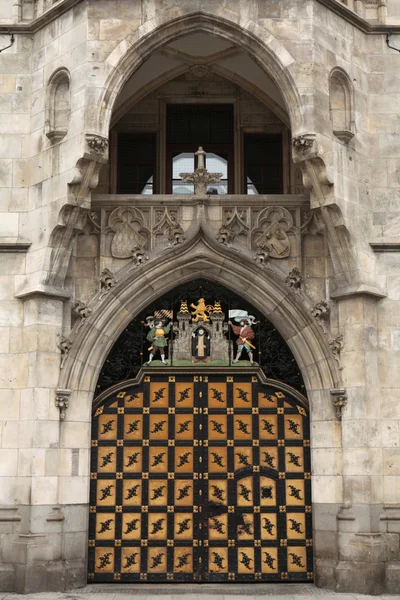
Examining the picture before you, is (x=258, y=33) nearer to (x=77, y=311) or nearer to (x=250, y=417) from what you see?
(x=77, y=311)

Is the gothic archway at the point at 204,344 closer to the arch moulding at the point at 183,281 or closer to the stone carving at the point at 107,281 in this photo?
the arch moulding at the point at 183,281

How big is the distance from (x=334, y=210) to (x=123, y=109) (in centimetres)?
428

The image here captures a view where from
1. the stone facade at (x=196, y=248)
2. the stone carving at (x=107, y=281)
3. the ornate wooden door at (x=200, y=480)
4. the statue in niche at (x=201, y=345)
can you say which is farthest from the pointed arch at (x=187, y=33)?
the ornate wooden door at (x=200, y=480)

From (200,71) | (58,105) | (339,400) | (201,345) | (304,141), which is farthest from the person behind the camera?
(200,71)

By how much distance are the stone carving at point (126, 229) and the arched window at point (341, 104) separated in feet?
10.9

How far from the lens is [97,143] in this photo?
1327cm

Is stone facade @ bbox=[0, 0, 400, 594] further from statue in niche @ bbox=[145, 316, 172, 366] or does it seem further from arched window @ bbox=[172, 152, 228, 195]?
arched window @ bbox=[172, 152, 228, 195]

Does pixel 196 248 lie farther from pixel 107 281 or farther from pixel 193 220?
pixel 107 281

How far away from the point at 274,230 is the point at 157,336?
2495 mm

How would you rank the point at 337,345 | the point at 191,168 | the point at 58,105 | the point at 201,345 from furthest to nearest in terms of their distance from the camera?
the point at 191,168 < the point at 201,345 < the point at 58,105 < the point at 337,345

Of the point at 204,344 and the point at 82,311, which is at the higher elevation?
the point at 82,311

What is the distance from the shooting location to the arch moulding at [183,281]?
13758 mm

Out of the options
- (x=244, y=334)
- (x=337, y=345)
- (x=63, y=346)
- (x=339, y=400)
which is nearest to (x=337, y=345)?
(x=337, y=345)

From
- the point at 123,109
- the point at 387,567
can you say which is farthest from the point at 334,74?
the point at 387,567
